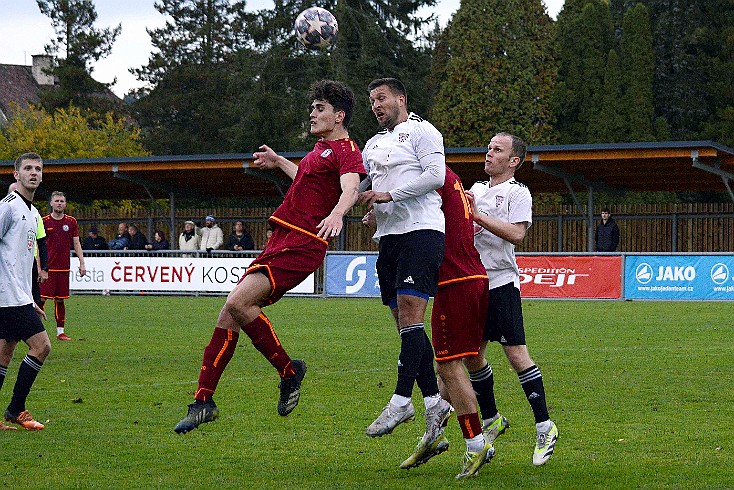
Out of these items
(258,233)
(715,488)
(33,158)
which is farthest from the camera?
(258,233)

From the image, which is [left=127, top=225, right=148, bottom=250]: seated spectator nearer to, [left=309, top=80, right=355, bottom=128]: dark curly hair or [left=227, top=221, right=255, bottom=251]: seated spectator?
[left=227, top=221, right=255, bottom=251]: seated spectator

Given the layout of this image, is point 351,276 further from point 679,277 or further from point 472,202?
point 472,202

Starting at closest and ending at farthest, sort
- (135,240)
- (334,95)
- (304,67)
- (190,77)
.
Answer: (334,95) → (135,240) → (304,67) → (190,77)

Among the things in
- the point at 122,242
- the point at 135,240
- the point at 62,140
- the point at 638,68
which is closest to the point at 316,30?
the point at 122,242

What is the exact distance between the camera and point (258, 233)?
1451 inches

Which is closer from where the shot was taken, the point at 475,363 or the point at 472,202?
the point at 472,202

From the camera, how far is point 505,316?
7434 millimetres

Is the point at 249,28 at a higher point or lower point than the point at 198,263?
higher

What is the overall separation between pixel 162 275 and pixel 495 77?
2579 cm

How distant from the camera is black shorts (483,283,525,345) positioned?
7.43m

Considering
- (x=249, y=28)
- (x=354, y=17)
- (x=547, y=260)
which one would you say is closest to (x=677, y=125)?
(x=354, y=17)

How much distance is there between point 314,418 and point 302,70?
150 feet

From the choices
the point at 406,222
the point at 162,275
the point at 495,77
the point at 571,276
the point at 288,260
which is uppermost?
the point at 495,77

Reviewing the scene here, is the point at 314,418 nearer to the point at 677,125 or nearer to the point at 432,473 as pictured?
the point at 432,473
